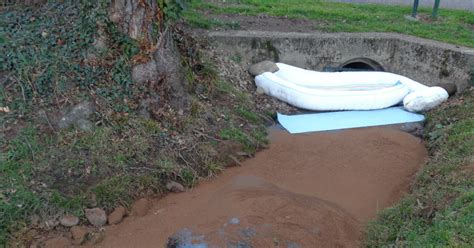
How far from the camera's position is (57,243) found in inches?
174

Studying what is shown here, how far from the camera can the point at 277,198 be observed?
17.1 ft

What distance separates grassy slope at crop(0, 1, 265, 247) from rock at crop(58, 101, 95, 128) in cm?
8

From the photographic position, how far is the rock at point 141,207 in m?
4.96

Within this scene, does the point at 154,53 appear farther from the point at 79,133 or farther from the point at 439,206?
the point at 439,206

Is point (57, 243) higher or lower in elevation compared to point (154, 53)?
lower

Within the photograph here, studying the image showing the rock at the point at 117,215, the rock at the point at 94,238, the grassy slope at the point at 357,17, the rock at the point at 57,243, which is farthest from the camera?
the grassy slope at the point at 357,17

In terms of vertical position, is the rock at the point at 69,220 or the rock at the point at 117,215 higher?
the rock at the point at 69,220

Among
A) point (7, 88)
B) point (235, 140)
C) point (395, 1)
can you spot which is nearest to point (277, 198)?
point (235, 140)

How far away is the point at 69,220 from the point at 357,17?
753 cm

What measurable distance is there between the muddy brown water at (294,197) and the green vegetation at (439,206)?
26 centimetres

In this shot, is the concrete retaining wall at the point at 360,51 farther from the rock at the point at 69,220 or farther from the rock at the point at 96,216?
the rock at the point at 69,220

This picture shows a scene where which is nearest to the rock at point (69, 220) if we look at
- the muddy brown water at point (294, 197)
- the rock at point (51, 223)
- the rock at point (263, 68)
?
the rock at point (51, 223)

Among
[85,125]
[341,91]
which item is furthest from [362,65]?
[85,125]

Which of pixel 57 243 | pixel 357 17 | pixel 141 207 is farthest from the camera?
pixel 357 17
